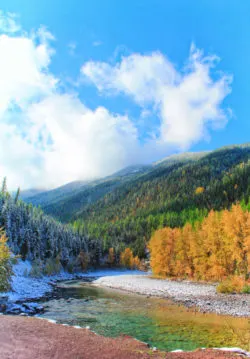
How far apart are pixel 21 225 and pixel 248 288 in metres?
85.5

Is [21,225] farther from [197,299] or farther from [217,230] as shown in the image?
[197,299]

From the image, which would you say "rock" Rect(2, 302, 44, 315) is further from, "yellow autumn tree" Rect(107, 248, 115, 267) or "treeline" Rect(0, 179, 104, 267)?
"yellow autumn tree" Rect(107, 248, 115, 267)

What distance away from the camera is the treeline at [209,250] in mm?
55531

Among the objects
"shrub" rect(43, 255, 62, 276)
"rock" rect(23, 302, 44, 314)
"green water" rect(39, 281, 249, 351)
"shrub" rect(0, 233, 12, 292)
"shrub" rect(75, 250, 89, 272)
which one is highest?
"shrub" rect(0, 233, 12, 292)

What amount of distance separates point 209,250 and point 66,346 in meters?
56.5

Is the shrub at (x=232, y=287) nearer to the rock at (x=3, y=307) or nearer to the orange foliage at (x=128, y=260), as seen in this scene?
the rock at (x=3, y=307)

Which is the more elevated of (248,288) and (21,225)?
(21,225)

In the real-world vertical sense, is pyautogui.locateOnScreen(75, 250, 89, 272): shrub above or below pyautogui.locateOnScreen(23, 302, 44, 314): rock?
below

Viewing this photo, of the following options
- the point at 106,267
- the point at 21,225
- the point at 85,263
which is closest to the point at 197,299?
the point at 21,225

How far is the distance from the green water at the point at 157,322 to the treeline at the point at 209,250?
25558mm

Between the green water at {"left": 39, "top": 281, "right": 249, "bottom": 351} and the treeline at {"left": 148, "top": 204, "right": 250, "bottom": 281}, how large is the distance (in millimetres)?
25558

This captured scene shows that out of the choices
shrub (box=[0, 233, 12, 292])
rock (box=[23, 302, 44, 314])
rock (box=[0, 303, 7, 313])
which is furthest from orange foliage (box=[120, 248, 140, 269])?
rock (box=[0, 303, 7, 313])

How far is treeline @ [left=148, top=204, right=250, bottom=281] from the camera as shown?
5553cm

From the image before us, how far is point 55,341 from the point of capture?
17.1m
